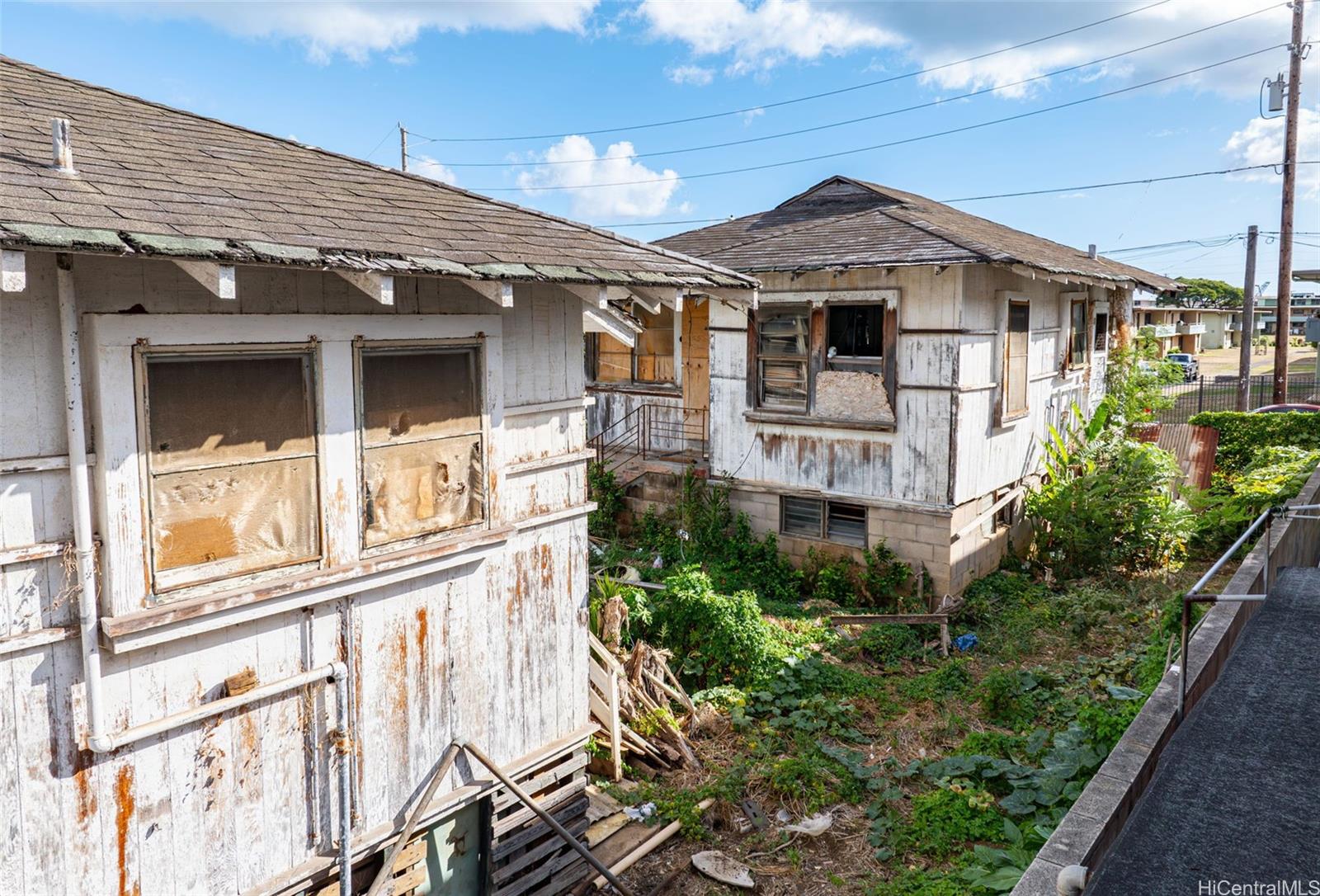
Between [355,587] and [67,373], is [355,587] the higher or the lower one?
the lower one

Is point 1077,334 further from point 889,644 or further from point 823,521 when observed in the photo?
point 889,644

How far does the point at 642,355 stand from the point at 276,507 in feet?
40.0

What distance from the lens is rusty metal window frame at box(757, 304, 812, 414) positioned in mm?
13609

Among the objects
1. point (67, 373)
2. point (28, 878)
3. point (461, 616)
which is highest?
point (67, 373)

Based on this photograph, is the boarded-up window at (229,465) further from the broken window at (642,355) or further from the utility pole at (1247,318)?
the utility pole at (1247,318)

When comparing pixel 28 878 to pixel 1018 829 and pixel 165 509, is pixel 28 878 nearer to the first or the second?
pixel 165 509

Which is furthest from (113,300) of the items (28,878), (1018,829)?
(1018,829)

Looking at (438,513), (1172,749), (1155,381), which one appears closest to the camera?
(1172,749)

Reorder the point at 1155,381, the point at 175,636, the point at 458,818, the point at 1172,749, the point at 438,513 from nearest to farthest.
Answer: the point at 1172,749 → the point at 175,636 → the point at 438,513 → the point at 458,818 → the point at 1155,381

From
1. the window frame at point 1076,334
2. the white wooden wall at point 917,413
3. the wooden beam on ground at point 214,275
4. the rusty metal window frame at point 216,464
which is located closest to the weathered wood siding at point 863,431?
the white wooden wall at point 917,413

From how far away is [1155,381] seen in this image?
786 inches

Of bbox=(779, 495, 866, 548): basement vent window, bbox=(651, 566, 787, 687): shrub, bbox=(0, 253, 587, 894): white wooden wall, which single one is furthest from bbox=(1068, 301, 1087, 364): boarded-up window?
bbox=(0, 253, 587, 894): white wooden wall

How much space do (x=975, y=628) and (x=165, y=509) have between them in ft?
34.8

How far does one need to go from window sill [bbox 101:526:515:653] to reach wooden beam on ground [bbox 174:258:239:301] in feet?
5.37
